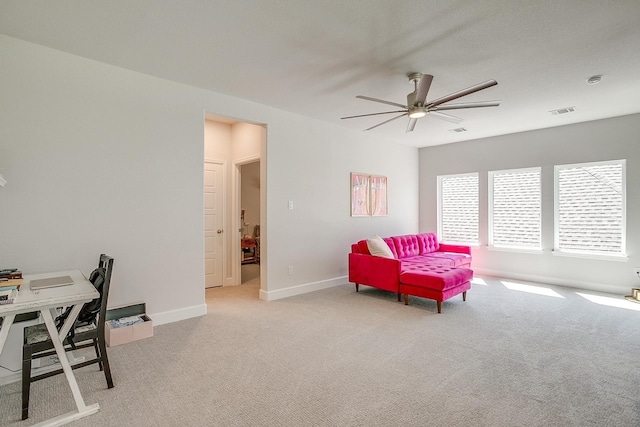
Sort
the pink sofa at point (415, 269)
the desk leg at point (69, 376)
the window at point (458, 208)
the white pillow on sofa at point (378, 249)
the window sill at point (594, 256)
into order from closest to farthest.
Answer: the desk leg at point (69, 376)
the pink sofa at point (415, 269)
the white pillow on sofa at point (378, 249)
the window sill at point (594, 256)
the window at point (458, 208)

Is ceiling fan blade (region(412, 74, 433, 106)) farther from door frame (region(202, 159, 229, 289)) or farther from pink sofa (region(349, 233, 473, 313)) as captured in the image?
door frame (region(202, 159, 229, 289))

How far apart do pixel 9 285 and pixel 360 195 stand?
4.85 m

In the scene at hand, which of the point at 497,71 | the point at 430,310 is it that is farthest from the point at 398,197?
the point at 497,71

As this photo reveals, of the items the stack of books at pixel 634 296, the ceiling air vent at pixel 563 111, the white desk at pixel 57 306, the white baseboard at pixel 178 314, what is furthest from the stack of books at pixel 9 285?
the stack of books at pixel 634 296

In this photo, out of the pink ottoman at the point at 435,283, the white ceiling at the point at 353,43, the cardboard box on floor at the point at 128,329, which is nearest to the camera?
the white ceiling at the point at 353,43

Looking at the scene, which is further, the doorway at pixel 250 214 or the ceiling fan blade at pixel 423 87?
the doorway at pixel 250 214

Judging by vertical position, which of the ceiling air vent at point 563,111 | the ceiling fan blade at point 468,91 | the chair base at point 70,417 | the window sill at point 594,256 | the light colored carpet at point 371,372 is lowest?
the light colored carpet at point 371,372

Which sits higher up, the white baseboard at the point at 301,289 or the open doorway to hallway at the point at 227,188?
the open doorway to hallway at the point at 227,188

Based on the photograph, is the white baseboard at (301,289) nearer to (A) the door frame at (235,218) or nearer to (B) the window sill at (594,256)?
Answer: (A) the door frame at (235,218)

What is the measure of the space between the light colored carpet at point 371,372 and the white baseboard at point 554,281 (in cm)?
113

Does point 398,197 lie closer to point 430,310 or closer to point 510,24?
point 430,310

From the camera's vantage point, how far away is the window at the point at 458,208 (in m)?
6.73

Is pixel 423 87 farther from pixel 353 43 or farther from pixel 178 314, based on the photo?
pixel 178 314

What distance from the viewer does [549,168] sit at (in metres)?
5.69
